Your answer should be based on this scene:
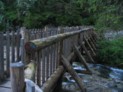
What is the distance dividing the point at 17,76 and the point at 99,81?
7.64 m

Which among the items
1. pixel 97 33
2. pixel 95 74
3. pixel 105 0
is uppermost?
pixel 105 0

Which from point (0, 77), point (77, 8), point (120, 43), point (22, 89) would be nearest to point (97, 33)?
point (120, 43)

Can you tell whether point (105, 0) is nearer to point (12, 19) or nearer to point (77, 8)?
point (12, 19)

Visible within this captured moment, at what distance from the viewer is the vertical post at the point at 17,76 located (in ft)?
8.98

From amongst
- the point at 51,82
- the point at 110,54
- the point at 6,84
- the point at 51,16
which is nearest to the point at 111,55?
the point at 110,54

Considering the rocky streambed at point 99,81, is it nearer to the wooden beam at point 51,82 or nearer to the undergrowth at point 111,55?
the undergrowth at point 111,55

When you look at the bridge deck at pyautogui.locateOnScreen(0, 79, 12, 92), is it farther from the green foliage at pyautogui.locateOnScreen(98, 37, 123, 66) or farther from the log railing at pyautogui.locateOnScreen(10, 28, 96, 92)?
the green foliage at pyautogui.locateOnScreen(98, 37, 123, 66)

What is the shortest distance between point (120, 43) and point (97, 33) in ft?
9.19

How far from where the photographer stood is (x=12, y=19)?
19734mm

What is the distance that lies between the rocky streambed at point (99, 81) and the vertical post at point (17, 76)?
5628 mm

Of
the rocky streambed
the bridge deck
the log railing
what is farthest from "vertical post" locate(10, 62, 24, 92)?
the rocky streambed

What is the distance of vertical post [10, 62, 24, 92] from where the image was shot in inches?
108

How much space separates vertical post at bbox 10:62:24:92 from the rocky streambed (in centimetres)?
563

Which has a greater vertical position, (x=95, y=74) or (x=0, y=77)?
(x=0, y=77)
